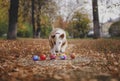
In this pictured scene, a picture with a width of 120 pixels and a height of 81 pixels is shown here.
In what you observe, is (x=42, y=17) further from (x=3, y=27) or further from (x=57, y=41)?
(x=57, y=41)

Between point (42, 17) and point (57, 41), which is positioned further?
point (42, 17)

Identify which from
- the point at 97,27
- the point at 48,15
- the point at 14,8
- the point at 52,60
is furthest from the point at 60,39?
the point at 48,15

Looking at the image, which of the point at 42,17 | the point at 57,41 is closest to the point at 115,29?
the point at 42,17

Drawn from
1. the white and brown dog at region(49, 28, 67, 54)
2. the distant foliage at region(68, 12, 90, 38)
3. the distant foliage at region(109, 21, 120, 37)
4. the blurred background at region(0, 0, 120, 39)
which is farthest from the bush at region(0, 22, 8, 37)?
the white and brown dog at region(49, 28, 67, 54)

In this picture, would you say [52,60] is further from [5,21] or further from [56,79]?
[5,21]

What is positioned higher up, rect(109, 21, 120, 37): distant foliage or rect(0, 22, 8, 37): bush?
rect(0, 22, 8, 37): bush

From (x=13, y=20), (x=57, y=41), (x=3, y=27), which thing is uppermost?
(x=13, y=20)

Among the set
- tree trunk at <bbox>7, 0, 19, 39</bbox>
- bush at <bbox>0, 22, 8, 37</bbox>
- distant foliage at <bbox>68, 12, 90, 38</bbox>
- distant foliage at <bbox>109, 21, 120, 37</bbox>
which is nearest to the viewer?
tree trunk at <bbox>7, 0, 19, 39</bbox>

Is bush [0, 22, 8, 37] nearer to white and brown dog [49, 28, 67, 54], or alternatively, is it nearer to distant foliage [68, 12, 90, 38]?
distant foliage [68, 12, 90, 38]

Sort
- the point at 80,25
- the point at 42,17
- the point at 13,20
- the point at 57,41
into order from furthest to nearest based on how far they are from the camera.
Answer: the point at 80,25
the point at 42,17
the point at 13,20
the point at 57,41

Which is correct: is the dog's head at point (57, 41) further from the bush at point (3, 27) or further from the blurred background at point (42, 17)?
the bush at point (3, 27)

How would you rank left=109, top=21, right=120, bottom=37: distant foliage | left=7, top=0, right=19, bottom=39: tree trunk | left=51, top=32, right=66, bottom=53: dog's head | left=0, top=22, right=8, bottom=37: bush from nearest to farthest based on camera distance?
left=51, top=32, right=66, bottom=53: dog's head → left=7, top=0, right=19, bottom=39: tree trunk → left=109, top=21, right=120, bottom=37: distant foliage → left=0, top=22, right=8, bottom=37: bush

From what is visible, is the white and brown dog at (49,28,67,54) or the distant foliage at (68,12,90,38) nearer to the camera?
the white and brown dog at (49,28,67,54)

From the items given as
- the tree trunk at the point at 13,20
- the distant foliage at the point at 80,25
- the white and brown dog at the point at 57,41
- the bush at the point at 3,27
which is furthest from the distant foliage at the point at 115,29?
the white and brown dog at the point at 57,41
